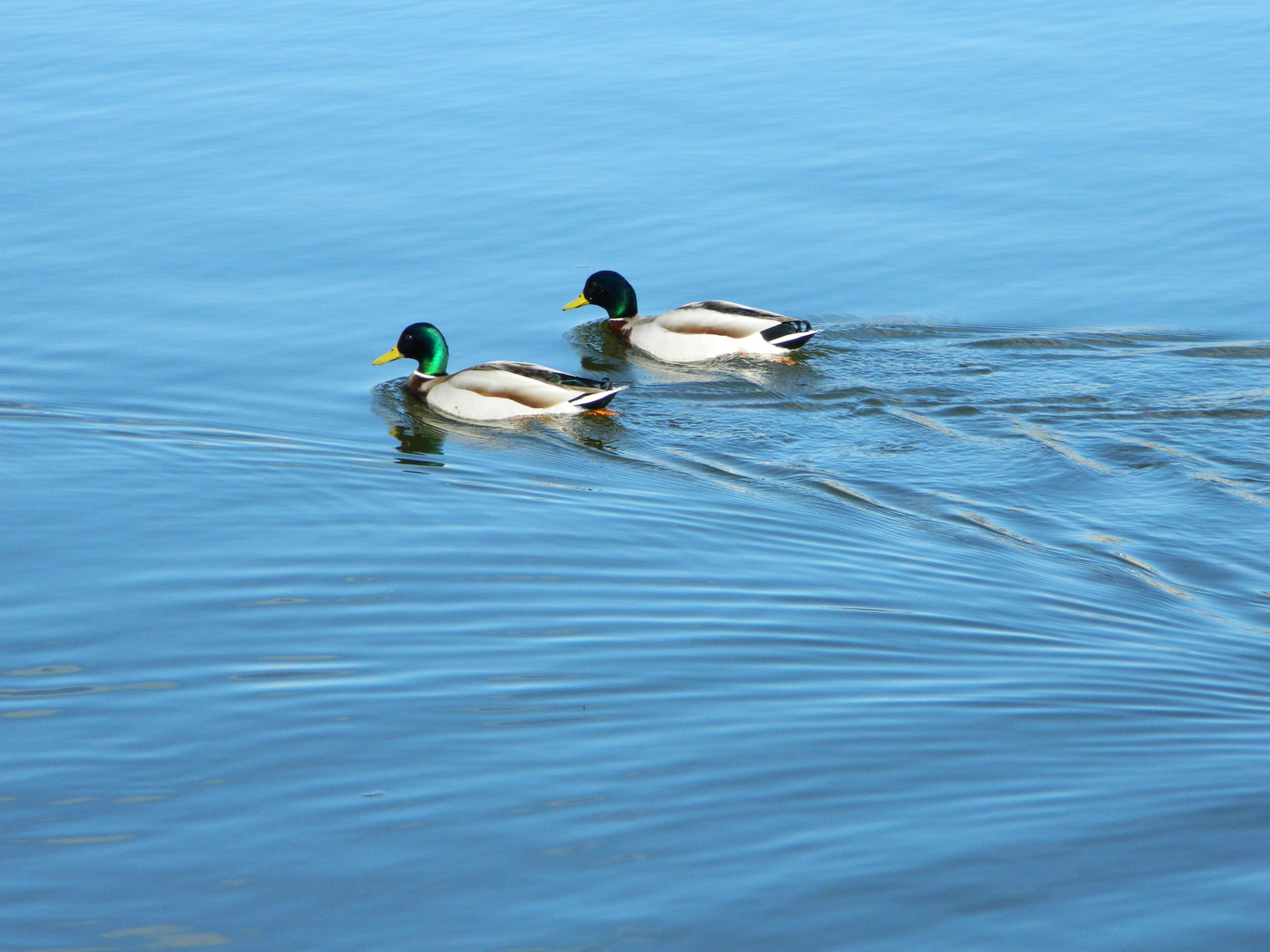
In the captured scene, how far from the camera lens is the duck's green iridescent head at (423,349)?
11.8 metres

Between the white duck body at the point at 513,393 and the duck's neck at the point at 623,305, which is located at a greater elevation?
the duck's neck at the point at 623,305

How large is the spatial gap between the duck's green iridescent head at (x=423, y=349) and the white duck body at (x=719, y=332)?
1.85 meters

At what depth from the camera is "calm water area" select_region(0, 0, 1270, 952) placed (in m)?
4.91

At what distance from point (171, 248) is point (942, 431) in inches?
322

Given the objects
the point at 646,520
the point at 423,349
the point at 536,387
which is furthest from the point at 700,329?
the point at 646,520

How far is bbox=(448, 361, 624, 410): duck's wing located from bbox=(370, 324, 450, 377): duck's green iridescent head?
0.62 meters

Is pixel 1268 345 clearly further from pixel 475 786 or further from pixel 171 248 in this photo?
pixel 171 248

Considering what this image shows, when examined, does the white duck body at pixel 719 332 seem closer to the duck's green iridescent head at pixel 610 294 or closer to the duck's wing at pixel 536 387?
the duck's green iridescent head at pixel 610 294

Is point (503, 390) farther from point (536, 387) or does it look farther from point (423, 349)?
point (423, 349)

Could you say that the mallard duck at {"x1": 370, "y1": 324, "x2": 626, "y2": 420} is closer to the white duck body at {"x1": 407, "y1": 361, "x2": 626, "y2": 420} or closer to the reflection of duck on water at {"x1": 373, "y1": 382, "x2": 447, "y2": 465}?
the white duck body at {"x1": 407, "y1": 361, "x2": 626, "y2": 420}

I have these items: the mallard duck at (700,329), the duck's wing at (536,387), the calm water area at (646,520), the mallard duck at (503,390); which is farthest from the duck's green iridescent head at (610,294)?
the duck's wing at (536,387)

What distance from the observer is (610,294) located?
13023mm

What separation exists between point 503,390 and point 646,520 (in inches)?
111

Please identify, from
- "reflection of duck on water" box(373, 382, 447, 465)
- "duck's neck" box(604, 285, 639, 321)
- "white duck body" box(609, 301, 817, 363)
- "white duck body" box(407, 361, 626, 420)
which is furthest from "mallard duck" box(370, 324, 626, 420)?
"duck's neck" box(604, 285, 639, 321)
